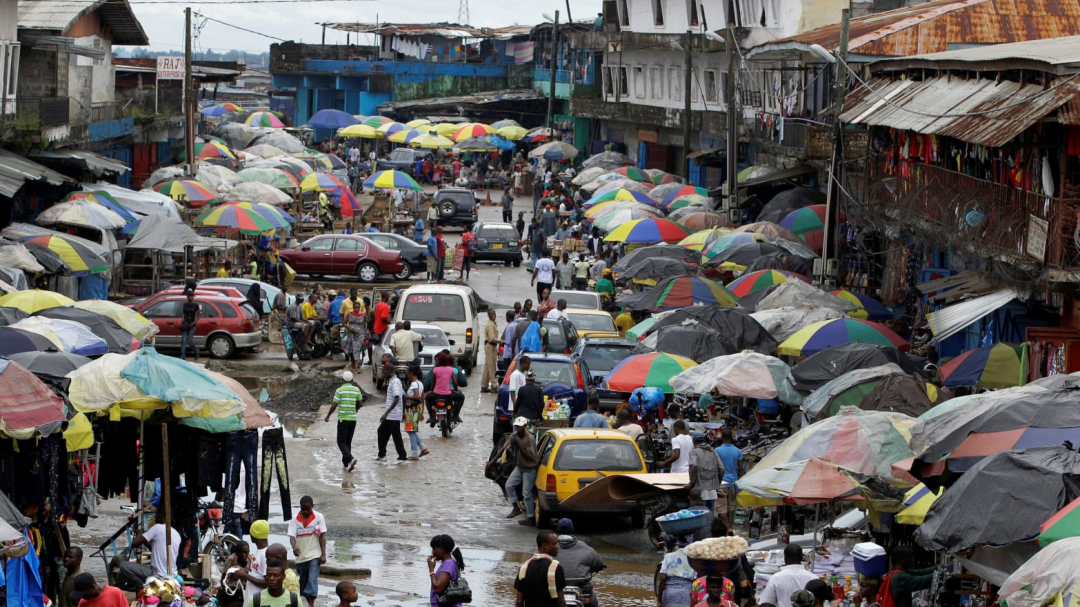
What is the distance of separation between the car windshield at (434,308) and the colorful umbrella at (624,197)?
13698mm

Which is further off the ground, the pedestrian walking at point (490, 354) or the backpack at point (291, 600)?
the backpack at point (291, 600)

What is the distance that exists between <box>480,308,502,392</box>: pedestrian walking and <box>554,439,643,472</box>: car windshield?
877cm

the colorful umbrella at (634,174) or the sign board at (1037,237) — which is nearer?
the sign board at (1037,237)

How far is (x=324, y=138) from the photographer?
88.4 meters

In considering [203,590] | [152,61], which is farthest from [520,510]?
[152,61]

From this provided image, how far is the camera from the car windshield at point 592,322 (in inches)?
1055

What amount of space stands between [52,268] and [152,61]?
1484 inches

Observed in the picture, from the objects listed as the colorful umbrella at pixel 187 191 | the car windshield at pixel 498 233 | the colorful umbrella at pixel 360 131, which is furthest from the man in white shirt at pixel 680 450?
the colorful umbrella at pixel 360 131

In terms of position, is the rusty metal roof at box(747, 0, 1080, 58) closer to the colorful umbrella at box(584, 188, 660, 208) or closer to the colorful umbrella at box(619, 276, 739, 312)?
the colorful umbrella at box(619, 276, 739, 312)

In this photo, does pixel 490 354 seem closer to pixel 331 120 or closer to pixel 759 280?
pixel 759 280

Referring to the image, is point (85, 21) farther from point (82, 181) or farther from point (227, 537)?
point (227, 537)

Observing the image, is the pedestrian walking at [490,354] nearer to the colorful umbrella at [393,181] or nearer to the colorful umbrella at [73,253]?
the colorful umbrella at [73,253]

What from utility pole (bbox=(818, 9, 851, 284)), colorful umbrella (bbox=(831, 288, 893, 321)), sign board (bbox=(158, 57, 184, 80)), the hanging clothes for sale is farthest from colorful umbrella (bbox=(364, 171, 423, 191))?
the hanging clothes for sale

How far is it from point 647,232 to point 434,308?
7.13 m
